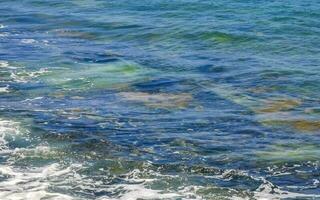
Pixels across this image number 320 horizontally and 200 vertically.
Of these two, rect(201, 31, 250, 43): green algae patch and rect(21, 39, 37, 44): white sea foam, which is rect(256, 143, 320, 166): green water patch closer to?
rect(201, 31, 250, 43): green algae patch

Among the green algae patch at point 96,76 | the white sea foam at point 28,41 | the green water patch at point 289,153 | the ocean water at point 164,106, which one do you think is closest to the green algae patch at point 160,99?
the ocean water at point 164,106

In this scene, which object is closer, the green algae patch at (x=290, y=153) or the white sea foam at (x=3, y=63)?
the green algae patch at (x=290, y=153)

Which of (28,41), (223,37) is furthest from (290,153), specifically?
(28,41)

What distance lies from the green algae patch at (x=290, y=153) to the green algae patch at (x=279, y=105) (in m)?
2.59

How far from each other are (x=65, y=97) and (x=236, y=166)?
671cm

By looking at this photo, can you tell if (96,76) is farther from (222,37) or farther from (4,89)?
(222,37)

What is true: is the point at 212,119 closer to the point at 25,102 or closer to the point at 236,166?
the point at 236,166

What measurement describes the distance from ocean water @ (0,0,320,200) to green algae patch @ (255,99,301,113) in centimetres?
5

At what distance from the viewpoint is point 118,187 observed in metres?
12.9

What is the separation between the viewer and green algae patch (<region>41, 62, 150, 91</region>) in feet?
66.8

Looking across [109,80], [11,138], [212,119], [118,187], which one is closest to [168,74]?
[109,80]

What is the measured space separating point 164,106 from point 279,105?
9.61ft

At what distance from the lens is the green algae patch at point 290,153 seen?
14259 mm

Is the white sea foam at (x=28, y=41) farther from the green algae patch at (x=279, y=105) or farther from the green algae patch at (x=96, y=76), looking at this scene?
the green algae patch at (x=279, y=105)
